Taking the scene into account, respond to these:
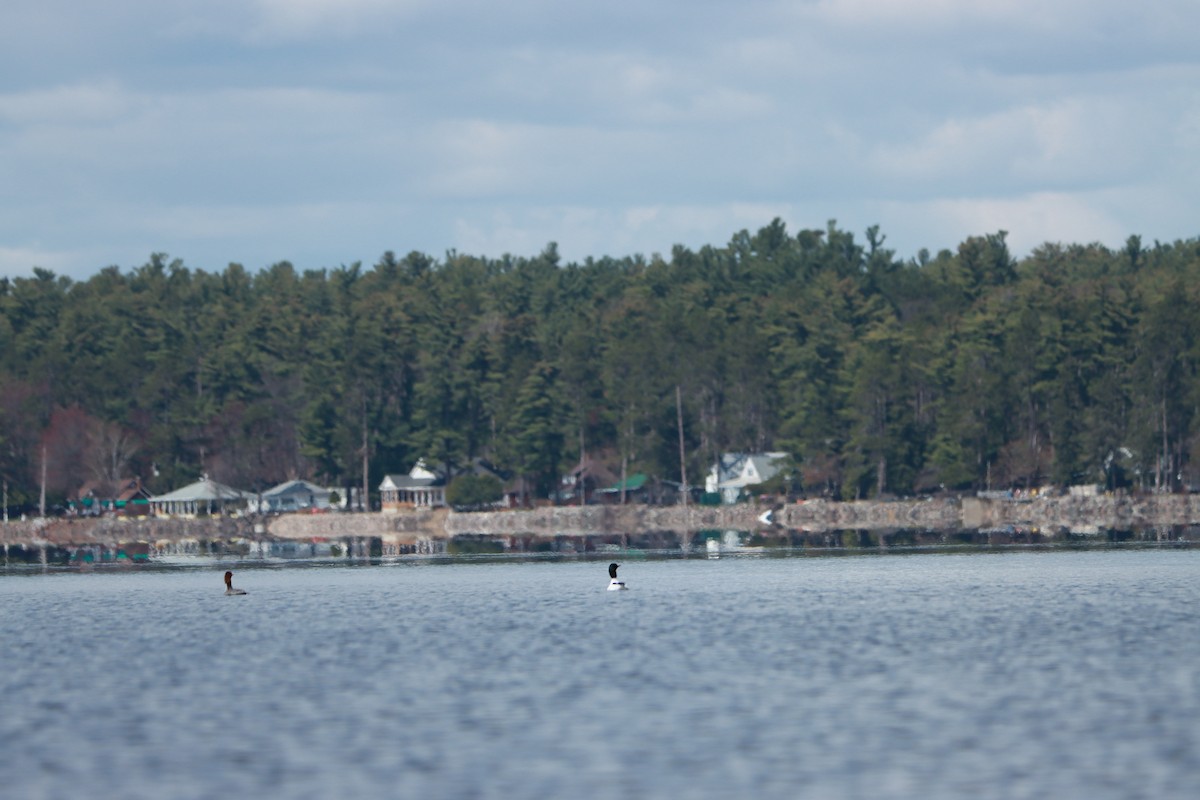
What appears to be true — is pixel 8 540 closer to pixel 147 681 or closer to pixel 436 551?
pixel 436 551

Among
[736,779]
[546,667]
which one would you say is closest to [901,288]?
[546,667]

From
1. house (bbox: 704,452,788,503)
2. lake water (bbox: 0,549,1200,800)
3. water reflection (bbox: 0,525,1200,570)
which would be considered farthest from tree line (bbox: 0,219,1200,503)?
lake water (bbox: 0,549,1200,800)

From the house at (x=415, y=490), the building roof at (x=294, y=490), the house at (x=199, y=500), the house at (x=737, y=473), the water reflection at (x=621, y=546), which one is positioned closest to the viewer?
the water reflection at (x=621, y=546)

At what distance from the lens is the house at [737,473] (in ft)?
505

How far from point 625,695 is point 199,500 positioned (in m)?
150

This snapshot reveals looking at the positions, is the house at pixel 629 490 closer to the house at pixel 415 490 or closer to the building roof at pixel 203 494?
the house at pixel 415 490

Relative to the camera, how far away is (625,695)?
103 ft

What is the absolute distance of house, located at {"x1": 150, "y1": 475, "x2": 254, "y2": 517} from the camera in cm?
17376

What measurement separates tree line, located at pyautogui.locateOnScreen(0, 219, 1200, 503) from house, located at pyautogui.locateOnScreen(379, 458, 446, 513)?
2512 millimetres

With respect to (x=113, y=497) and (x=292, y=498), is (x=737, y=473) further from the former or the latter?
(x=113, y=497)

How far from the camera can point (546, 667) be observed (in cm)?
3619

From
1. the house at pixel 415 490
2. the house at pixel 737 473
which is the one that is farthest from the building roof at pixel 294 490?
the house at pixel 737 473

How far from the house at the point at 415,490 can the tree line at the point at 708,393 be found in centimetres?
251

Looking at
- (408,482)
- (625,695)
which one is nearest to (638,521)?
(408,482)
